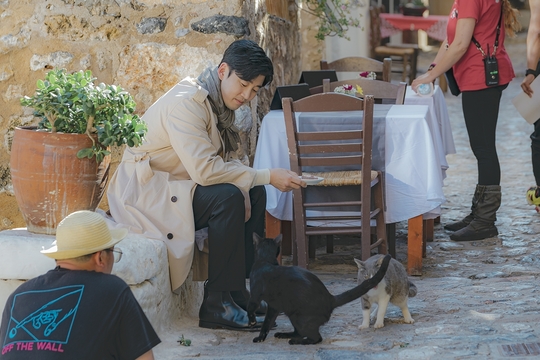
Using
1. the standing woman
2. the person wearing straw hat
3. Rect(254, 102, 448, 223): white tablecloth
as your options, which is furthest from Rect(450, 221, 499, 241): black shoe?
the person wearing straw hat

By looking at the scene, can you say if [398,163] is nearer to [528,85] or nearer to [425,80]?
[425,80]

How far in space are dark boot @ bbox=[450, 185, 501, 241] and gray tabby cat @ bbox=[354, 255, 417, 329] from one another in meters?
1.78

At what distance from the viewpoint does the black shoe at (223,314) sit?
342 cm

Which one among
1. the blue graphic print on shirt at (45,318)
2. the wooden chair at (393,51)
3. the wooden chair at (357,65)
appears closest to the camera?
the blue graphic print on shirt at (45,318)

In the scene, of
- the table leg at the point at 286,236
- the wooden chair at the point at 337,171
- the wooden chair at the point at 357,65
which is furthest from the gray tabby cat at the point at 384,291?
the wooden chair at the point at 357,65

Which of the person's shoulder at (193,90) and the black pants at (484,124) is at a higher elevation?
the person's shoulder at (193,90)

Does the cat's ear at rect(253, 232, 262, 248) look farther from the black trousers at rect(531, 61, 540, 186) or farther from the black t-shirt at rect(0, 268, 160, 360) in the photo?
the black trousers at rect(531, 61, 540, 186)

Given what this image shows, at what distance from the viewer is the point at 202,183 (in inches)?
133

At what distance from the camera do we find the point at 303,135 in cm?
410

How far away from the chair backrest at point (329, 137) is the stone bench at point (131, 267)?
3.55ft

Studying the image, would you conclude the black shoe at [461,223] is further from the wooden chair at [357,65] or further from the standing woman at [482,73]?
the wooden chair at [357,65]

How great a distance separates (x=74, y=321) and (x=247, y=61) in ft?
5.30

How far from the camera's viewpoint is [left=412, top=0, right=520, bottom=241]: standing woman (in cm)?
486

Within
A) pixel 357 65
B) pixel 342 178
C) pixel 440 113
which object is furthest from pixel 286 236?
pixel 357 65
